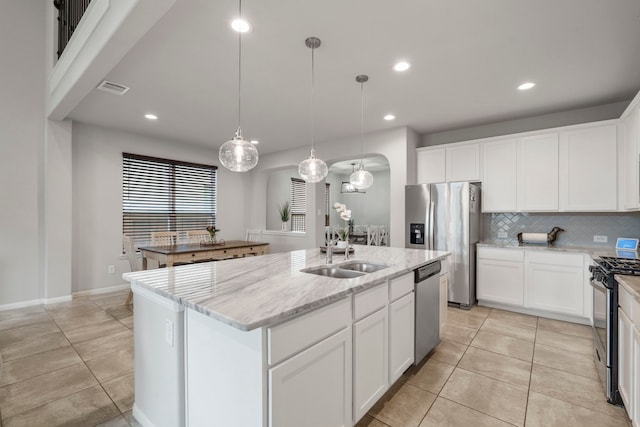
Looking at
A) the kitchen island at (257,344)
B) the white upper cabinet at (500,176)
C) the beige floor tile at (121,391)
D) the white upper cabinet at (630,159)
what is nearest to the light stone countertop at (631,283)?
the kitchen island at (257,344)

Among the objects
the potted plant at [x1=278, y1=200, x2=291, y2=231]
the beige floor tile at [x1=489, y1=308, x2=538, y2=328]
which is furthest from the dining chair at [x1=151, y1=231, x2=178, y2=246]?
the beige floor tile at [x1=489, y1=308, x2=538, y2=328]

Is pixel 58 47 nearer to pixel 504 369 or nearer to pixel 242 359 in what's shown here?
pixel 242 359

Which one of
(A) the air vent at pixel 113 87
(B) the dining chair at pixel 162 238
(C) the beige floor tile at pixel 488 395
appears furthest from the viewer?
(B) the dining chair at pixel 162 238

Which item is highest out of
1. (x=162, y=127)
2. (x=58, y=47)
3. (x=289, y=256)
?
(x=58, y=47)

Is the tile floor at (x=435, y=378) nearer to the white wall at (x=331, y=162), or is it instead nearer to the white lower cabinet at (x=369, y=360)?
the white lower cabinet at (x=369, y=360)

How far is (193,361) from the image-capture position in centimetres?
144

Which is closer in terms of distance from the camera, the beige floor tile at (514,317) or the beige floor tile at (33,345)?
the beige floor tile at (33,345)

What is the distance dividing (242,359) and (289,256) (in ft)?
5.06

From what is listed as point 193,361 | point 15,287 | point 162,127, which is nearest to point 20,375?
point 193,361

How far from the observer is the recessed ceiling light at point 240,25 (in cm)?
208

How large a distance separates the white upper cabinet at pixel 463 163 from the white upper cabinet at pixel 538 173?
1.72 ft

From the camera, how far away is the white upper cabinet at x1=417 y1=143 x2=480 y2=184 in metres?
4.20

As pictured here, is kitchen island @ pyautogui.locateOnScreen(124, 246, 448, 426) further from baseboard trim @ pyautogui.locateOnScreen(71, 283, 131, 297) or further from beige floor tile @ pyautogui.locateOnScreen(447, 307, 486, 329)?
baseboard trim @ pyautogui.locateOnScreen(71, 283, 131, 297)

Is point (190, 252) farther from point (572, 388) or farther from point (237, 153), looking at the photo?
point (572, 388)
